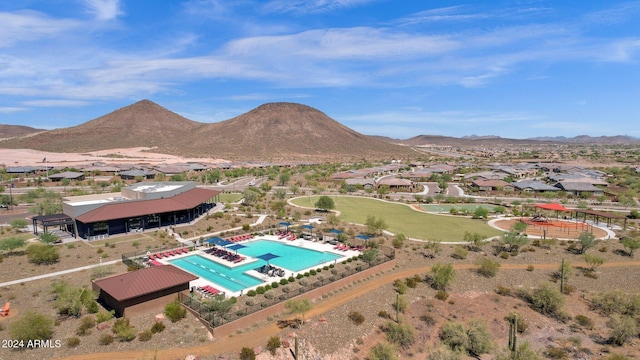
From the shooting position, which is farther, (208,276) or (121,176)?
(121,176)

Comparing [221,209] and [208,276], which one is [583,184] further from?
[208,276]

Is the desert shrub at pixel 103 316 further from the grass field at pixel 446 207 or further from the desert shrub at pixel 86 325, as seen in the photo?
the grass field at pixel 446 207

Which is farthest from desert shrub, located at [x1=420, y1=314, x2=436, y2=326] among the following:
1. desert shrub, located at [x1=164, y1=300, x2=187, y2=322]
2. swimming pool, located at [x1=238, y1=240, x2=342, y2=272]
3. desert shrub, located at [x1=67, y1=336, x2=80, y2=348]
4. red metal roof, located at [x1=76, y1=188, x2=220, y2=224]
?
red metal roof, located at [x1=76, y1=188, x2=220, y2=224]

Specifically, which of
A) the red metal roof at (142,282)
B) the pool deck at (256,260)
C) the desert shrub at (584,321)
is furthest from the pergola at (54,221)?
the desert shrub at (584,321)

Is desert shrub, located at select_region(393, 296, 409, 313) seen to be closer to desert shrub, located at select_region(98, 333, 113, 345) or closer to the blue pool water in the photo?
the blue pool water

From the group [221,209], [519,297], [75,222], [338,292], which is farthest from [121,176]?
[519,297]

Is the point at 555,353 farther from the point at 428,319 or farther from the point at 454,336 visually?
the point at 428,319

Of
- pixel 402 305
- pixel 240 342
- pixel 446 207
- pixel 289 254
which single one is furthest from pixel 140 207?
pixel 446 207
